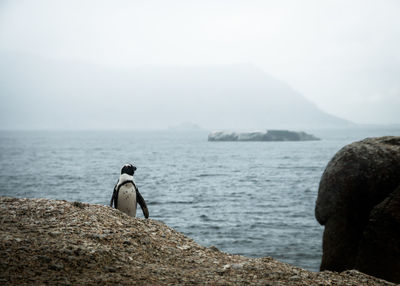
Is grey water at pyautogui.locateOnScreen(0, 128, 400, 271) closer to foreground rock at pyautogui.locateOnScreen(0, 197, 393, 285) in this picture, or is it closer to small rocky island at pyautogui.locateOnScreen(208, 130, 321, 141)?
foreground rock at pyautogui.locateOnScreen(0, 197, 393, 285)

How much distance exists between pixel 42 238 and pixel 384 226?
753cm

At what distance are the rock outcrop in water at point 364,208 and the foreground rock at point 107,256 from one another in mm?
1786

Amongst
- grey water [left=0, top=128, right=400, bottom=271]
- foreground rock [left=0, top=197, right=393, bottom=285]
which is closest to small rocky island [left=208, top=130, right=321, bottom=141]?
grey water [left=0, top=128, right=400, bottom=271]

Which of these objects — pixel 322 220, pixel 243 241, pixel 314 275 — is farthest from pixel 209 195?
pixel 314 275

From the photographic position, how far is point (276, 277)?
7137 millimetres

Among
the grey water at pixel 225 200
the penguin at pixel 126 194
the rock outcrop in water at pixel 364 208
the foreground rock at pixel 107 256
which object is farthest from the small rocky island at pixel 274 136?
the foreground rock at pixel 107 256

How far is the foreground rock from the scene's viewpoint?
6309 mm

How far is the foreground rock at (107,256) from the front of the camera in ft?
20.7

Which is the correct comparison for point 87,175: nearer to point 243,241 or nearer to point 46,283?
point 243,241

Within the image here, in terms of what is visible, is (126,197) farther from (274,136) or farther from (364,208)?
(274,136)

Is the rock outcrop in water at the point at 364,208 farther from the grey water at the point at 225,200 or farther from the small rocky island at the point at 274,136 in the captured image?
the small rocky island at the point at 274,136

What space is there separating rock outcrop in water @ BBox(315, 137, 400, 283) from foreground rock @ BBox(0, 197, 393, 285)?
179 cm

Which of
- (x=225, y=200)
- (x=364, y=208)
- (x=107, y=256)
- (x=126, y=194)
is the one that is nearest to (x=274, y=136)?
(x=225, y=200)

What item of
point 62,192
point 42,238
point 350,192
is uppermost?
point 350,192
